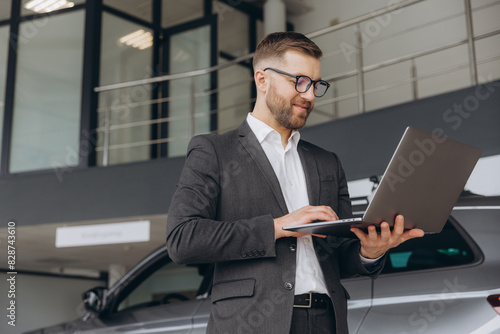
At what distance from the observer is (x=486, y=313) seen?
7.73 feet

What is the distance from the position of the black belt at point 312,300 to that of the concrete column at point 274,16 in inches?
354

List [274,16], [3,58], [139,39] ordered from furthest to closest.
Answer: [274,16]
[139,39]
[3,58]

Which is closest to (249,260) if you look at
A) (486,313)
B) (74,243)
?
(486,313)

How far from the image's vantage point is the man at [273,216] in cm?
156

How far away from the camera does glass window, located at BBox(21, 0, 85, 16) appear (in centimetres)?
924

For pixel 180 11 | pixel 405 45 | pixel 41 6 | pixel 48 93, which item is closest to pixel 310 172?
pixel 405 45

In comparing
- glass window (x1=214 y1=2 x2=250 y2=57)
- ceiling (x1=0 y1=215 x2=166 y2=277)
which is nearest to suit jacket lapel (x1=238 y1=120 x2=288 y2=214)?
ceiling (x1=0 y1=215 x2=166 y2=277)

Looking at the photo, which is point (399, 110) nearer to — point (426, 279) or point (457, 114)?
point (457, 114)

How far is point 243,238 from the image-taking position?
1.56 meters

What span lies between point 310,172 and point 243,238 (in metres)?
0.35

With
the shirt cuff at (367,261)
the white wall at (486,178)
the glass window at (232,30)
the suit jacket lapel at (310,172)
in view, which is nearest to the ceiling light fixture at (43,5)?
the glass window at (232,30)

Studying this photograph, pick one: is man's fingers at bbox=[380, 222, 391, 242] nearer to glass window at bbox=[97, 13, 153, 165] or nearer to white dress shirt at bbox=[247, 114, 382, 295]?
white dress shirt at bbox=[247, 114, 382, 295]

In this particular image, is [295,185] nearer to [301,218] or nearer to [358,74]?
[301,218]

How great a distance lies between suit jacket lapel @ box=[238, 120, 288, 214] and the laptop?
0.54 feet
